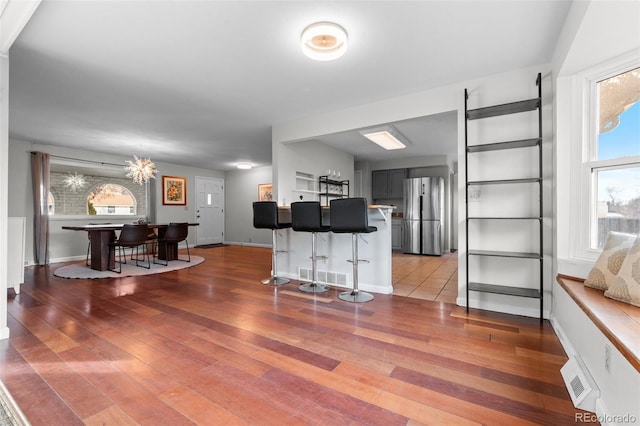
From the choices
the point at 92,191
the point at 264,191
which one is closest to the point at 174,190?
the point at 92,191

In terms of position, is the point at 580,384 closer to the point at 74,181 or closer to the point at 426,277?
the point at 426,277

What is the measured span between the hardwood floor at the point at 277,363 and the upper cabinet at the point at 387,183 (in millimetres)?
4879

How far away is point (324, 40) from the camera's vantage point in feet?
7.43

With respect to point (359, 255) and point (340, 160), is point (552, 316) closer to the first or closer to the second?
point (359, 255)

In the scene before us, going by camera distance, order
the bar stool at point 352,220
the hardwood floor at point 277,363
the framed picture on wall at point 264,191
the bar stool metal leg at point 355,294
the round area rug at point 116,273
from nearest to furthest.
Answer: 1. the hardwood floor at point 277,363
2. the bar stool at point 352,220
3. the bar stool metal leg at point 355,294
4. the round area rug at point 116,273
5. the framed picture on wall at point 264,191

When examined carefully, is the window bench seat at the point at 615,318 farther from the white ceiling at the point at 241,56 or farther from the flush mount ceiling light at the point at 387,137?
the flush mount ceiling light at the point at 387,137

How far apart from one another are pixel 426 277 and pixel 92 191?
709 centimetres

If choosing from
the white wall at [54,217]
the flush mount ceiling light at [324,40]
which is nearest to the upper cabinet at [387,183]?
the white wall at [54,217]

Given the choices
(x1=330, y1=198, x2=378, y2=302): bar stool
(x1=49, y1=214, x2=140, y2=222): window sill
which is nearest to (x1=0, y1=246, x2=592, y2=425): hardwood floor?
(x1=330, y1=198, x2=378, y2=302): bar stool

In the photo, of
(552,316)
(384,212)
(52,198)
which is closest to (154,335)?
(384,212)

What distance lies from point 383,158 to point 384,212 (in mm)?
4259

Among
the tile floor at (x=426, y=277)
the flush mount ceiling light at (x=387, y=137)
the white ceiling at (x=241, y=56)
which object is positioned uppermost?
the white ceiling at (x=241, y=56)

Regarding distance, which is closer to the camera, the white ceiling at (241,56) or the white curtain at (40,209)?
the white ceiling at (241,56)

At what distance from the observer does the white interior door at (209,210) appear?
854 centimetres
